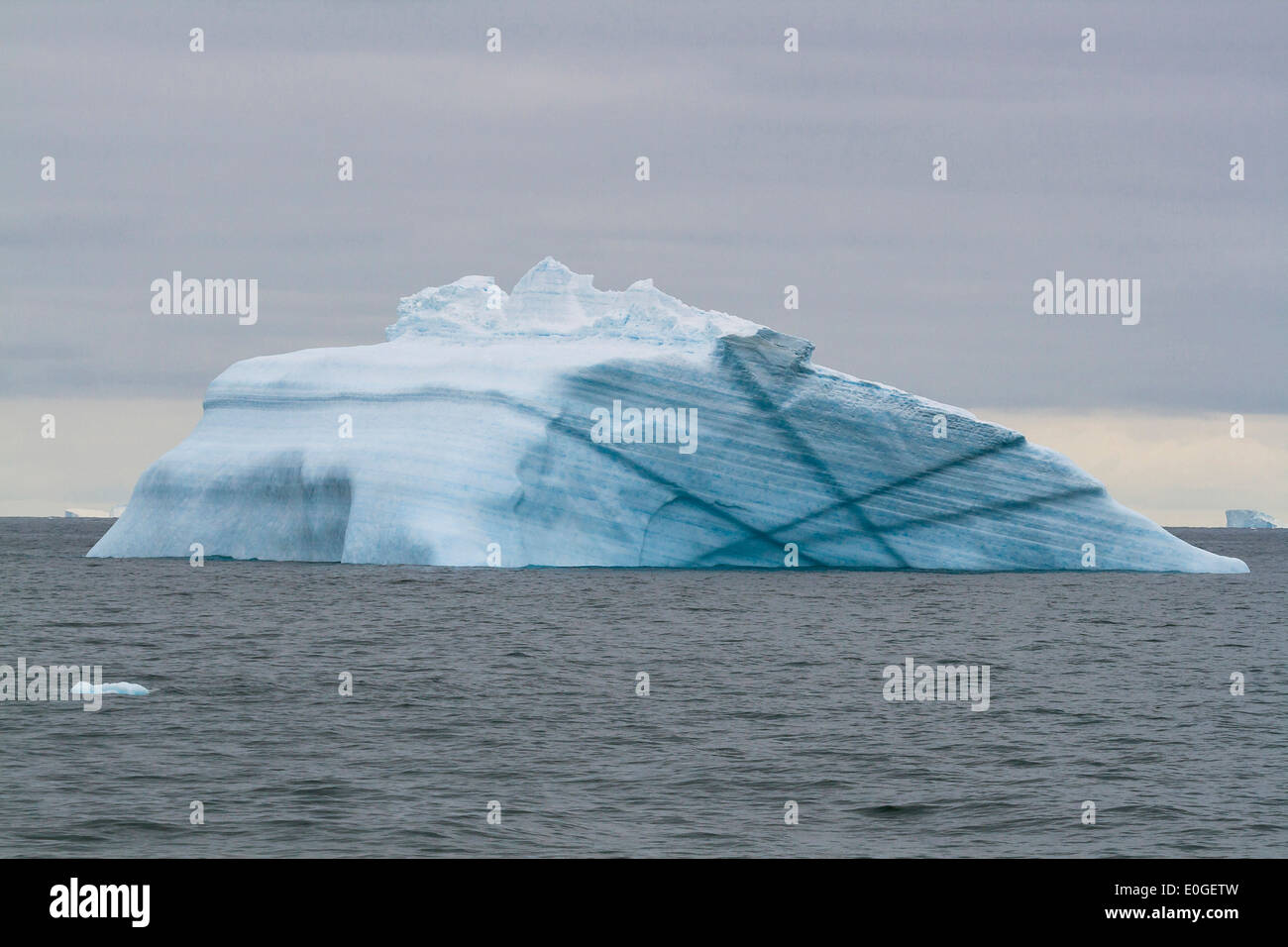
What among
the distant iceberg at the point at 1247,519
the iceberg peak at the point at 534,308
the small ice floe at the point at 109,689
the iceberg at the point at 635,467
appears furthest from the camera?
the distant iceberg at the point at 1247,519

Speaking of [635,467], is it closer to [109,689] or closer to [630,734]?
[109,689]

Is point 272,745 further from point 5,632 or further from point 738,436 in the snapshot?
point 738,436

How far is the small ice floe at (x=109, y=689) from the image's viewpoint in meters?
18.4

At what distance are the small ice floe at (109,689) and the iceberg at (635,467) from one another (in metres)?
18.4

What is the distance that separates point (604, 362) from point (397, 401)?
544 centimetres

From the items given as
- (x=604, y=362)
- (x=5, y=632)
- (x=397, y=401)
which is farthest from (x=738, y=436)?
(x=5, y=632)

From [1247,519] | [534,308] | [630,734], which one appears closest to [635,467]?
[534,308]

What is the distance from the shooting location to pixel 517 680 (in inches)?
821

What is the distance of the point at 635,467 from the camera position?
3906 cm

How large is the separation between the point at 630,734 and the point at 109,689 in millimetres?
6464

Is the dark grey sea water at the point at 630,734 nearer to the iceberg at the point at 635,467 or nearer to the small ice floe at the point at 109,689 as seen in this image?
the small ice floe at the point at 109,689

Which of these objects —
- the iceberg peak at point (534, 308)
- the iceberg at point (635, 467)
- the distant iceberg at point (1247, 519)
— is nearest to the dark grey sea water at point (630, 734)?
the iceberg at point (635, 467)

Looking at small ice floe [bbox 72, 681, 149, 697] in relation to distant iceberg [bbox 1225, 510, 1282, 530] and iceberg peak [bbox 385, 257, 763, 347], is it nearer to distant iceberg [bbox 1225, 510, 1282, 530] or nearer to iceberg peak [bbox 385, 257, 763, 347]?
iceberg peak [bbox 385, 257, 763, 347]
